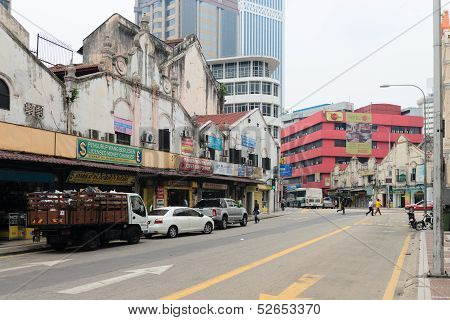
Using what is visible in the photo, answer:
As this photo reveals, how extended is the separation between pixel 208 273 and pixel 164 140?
75.8ft

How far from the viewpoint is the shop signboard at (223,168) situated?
38809 mm

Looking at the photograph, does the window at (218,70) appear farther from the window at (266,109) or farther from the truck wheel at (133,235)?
the truck wheel at (133,235)

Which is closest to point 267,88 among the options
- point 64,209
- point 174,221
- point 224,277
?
point 174,221

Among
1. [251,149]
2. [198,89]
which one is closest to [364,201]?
[251,149]

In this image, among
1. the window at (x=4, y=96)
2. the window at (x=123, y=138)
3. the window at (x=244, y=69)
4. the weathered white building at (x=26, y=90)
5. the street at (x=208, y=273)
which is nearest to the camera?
the street at (x=208, y=273)

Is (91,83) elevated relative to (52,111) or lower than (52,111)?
elevated

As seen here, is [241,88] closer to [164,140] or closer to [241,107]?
[241,107]

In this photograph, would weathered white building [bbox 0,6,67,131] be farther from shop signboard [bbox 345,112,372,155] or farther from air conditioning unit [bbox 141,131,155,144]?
shop signboard [bbox 345,112,372,155]

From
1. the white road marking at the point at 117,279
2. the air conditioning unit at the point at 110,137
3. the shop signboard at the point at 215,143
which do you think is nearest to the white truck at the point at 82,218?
the white road marking at the point at 117,279

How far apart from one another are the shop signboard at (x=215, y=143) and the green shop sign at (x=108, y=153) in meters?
11.6

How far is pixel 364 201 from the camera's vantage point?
90.1m

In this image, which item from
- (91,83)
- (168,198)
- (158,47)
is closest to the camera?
(91,83)
